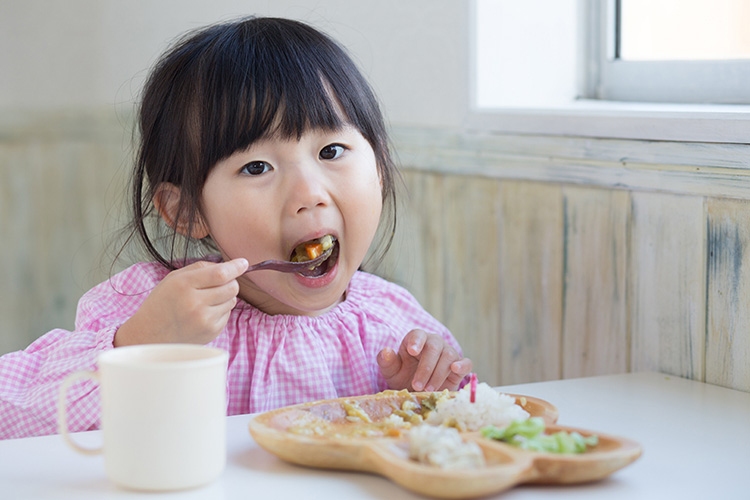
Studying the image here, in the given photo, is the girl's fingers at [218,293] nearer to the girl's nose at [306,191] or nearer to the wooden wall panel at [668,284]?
the girl's nose at [306,191]

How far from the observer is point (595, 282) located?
1263mm

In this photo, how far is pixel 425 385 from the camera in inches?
41.3

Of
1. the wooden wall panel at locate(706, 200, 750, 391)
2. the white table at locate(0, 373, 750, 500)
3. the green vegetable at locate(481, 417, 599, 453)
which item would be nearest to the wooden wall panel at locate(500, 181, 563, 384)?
the wooden wall panel at locate(706, 200, 750, 391)

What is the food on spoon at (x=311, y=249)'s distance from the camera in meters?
1.06

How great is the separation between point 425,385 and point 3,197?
166 centimetres

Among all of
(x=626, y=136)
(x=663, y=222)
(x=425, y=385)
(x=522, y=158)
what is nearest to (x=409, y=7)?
(x=522, y=158)

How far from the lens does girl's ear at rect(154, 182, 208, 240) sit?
1.12 m

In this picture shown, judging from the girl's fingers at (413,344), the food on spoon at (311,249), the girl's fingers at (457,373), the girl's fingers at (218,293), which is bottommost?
the girl's fingers at (457,373)

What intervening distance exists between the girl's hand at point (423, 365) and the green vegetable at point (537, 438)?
344 mm

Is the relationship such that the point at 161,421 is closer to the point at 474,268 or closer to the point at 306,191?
the point at 306,191

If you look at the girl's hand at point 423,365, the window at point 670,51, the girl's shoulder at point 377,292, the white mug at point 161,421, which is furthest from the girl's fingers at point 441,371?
the window at point 670,51

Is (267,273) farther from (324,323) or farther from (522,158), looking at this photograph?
(522,158)

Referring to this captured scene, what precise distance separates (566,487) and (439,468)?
10 cm

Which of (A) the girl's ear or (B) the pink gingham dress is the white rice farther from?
(A) the girl's ear
